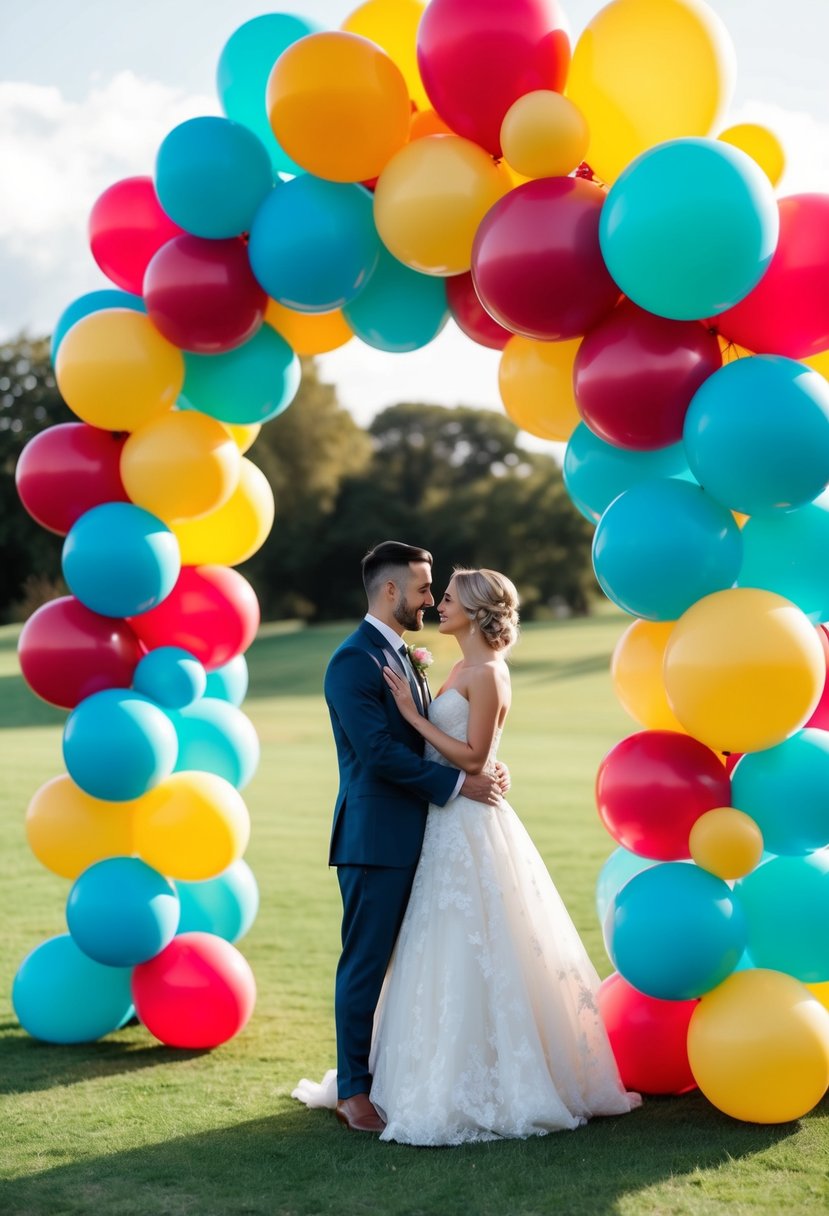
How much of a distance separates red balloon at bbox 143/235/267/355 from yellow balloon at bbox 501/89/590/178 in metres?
1.20

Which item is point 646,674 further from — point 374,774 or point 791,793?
point 374,774

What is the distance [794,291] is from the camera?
12.8 feet

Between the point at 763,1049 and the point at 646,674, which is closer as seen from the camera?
the point at 763,1049

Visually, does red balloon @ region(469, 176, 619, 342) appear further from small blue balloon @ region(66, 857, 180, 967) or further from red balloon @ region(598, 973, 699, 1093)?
small blue balloon @ region(66, 857, 180, 967)

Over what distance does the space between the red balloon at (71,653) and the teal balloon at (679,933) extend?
90.7 inches

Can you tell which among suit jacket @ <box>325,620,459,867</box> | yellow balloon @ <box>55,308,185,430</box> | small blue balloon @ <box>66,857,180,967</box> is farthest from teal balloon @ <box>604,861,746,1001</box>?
yellow balloon @ <box>55,308,185,430</box>

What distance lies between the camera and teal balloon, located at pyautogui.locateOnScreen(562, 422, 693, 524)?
14.3 feet

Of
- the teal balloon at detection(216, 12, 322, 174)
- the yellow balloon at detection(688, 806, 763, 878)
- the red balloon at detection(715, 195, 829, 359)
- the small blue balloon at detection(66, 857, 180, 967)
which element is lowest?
the small blue balloon at detection(66, 857, 180, 967)

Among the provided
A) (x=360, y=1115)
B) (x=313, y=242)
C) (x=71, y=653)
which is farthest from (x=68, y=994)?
(x=313, y=242)

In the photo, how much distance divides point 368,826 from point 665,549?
1.38m

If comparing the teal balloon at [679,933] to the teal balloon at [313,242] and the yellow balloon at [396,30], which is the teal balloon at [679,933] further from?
the yellow balloon at [396,30]

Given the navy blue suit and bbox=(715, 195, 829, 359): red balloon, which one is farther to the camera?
the navy blue suit

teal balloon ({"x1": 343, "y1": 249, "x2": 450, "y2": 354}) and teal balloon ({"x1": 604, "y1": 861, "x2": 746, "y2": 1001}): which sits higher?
teal balloon ({"x1": 343, "y1": 249, "x2": 450, "y2": 354})

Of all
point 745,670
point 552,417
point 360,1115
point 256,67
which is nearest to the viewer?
point 745,670
